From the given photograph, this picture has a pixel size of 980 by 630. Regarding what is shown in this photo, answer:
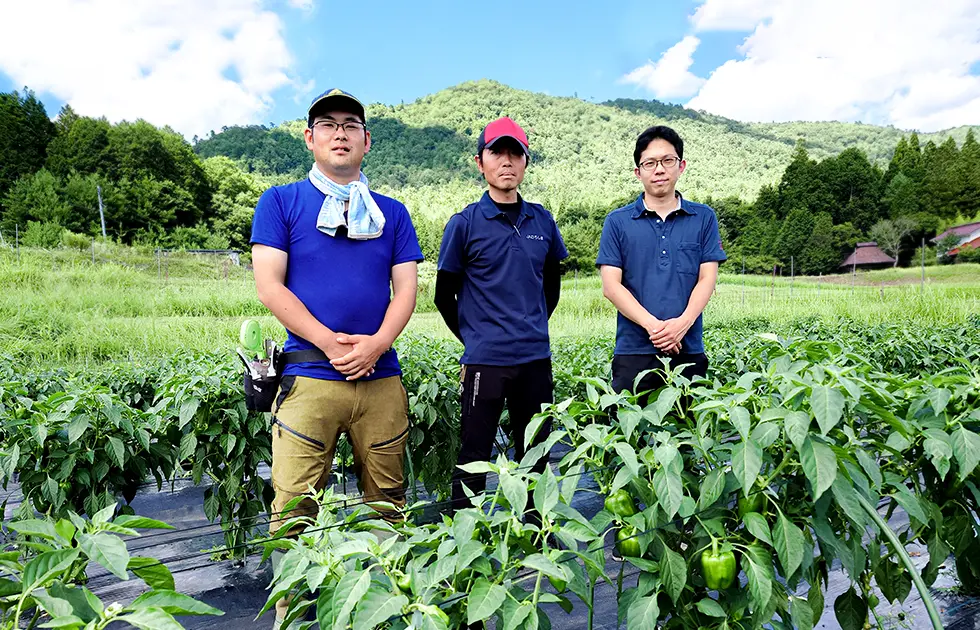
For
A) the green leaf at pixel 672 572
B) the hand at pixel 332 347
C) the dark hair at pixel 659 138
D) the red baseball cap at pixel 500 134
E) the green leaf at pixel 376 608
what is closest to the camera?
the green leaf at pixel 376 608

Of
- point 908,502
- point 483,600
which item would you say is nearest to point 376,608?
point 483,600

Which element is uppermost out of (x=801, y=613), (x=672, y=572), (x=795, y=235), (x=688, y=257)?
(x=795, y=235)

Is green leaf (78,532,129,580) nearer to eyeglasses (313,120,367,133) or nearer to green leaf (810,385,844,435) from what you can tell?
green leaf (810,385,844,435)

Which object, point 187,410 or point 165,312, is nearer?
point 187,410

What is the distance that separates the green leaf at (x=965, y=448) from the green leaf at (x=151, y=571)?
1.44 meters

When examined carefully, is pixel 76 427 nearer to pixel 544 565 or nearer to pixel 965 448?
pixel 544 565

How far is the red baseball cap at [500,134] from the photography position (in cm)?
246

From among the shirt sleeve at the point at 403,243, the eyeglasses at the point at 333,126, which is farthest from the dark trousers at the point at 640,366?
the eyeglasses at the point at 333,126

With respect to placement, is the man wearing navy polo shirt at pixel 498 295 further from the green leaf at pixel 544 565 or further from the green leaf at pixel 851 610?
the green leaf at pixel 544 565

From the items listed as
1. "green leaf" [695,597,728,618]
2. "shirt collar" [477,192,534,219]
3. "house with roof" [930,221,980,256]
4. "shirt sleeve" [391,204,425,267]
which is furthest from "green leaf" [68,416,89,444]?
"house with roof" [930,221,980,256]

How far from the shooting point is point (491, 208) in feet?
8.13

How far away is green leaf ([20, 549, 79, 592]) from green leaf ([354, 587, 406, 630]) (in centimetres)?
37

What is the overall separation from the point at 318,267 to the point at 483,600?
1.39 metres

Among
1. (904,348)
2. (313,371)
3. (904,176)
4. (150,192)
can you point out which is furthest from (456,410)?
(150,192)
